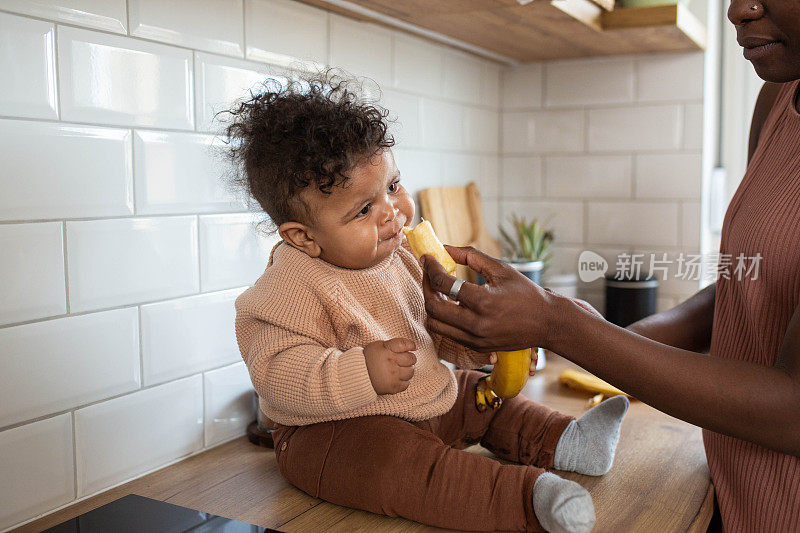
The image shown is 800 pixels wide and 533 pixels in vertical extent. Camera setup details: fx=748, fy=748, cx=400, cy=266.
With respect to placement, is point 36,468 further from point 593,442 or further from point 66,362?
point 593,442

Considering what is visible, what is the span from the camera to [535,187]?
187cm

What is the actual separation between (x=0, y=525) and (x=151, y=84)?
54 centimetres

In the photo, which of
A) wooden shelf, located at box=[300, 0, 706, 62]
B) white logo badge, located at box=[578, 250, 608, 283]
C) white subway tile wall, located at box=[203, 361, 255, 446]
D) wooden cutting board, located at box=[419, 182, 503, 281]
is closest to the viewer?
white subway tile wall, located at box=[203, 361, 255, 446]

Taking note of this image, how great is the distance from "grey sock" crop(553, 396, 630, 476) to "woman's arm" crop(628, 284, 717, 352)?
5.9 inches

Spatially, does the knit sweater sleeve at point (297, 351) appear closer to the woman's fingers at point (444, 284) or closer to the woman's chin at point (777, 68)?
the woman's fingers at point (444, 284)

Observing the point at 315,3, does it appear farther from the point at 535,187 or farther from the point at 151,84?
the point at 535,187

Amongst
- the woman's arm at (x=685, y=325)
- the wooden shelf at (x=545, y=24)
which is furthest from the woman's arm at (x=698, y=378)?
the wooden shelf at (x=545, y=24)

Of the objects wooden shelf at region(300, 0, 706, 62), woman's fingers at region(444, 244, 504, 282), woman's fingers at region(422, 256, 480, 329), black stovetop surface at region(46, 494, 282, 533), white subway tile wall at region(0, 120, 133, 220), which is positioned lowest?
black stovetop surface at region(46, 494, 282, 533)

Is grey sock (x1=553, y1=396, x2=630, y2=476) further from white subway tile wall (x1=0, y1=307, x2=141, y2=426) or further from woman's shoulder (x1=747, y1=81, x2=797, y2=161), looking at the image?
white subway tile wall (x1=0, y1=307, x2=141, y2=426)

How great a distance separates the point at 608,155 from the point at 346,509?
1.20 m

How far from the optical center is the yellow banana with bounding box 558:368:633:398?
A: 1298mm

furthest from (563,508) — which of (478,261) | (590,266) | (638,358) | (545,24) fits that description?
(590,266)

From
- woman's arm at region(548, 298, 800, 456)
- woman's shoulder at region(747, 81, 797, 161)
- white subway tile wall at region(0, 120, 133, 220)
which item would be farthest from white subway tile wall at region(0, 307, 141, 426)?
woman's shoulder at region(747, 81, 797, 161)

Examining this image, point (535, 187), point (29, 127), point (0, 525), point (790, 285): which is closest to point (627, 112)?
point (535, 187)
